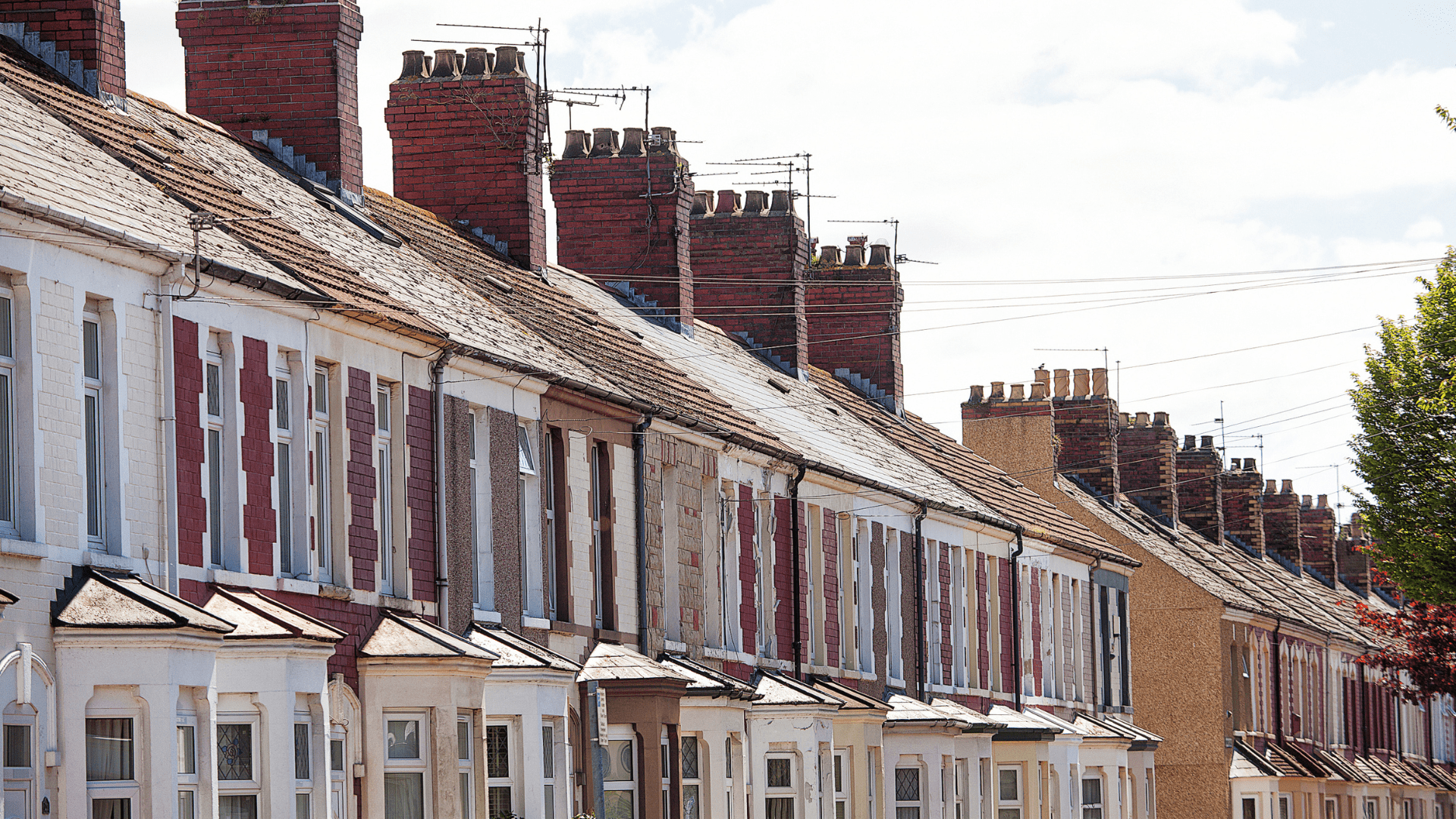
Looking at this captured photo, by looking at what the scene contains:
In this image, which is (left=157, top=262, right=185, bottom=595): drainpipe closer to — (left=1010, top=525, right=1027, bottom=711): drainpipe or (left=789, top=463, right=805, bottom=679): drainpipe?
(left=789, top=463, right=805, bottom=679): drainpipe

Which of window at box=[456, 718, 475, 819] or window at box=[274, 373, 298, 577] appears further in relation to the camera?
window at box=[456, 718, 475, 819]

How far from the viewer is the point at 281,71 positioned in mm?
27234

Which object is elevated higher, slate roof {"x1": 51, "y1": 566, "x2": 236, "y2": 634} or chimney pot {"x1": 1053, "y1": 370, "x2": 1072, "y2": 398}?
chimney pot {"x1": 1053, "y1": 370, "x2": 1072, "y2": 398}

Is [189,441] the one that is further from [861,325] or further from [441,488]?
[861,325]

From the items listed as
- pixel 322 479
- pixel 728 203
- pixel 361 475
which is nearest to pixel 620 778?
pixel 361 475

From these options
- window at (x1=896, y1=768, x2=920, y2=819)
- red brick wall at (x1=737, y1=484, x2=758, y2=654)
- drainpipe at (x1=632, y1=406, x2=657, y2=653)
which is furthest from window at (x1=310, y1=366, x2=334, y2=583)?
window at (x1=896, y1=768, x2=920, y2=819)

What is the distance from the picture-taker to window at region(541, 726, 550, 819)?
21.6 metres

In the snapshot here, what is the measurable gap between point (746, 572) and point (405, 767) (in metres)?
10.7

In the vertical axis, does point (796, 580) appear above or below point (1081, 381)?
below

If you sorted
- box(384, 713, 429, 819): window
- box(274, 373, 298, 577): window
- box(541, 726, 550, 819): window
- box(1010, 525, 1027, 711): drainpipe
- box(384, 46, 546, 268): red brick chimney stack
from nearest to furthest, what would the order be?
box(274, 373, 298, 577): window, box(384, 713, 429, 819): window, box(541, 726, 550, 819): window, box(384, 46, 546, 268): red brick chimney stack, box(1010, 525, 1027, 711): drainpipe

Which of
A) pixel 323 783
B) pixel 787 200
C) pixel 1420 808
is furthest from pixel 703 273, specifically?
pixel 1420 808

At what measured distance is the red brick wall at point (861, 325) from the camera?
44719 mm

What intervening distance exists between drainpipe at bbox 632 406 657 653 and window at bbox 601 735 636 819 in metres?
1.85

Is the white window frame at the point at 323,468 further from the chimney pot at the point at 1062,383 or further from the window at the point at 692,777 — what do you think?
the chimney pot at the point at 1062,383
